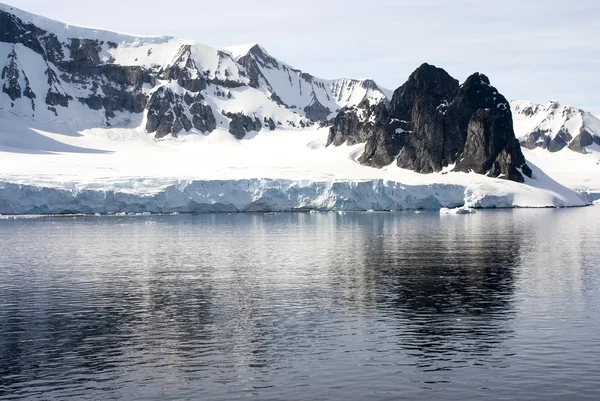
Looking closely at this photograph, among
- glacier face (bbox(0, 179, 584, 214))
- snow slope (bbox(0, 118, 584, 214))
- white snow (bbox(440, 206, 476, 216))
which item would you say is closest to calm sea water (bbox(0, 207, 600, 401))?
glacier face (bbox(0, 179, 584, 214))

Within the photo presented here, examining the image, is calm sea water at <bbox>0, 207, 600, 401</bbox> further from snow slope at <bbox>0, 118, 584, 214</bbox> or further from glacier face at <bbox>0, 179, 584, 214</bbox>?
snow slope at <bbox>0, 118, 584, 214</bbox>

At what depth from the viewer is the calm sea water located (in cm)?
3005

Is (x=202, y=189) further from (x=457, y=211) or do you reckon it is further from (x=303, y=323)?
(x=303, y=323)

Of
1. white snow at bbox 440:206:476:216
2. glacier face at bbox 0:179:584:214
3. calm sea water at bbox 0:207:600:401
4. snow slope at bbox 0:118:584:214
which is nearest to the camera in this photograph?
calm sea water at bbox 0:207:600:401

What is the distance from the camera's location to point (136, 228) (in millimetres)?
115812

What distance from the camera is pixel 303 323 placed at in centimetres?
4097

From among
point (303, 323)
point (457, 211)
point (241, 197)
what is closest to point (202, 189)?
point (241, 197)

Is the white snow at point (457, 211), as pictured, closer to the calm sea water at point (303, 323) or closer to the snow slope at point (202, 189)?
the snow slope at point (202, 189)

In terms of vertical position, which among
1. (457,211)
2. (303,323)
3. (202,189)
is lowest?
(303,323)

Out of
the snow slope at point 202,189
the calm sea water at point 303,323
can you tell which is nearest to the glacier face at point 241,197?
the snow slope at point 202,189

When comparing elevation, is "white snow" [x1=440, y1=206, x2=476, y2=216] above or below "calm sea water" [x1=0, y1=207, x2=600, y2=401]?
above

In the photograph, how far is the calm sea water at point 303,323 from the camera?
1183 inches

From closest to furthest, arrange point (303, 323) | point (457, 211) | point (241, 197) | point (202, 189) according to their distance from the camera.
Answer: point (303, 323) → point (202, 189) → point (457, 211) → point (241, 197)

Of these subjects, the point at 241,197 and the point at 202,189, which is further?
the point at 241,197
